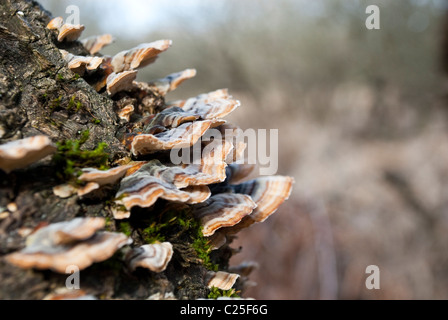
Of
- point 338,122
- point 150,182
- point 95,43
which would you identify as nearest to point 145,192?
point 150,182

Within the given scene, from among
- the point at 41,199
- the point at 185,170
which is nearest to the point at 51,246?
the point at 41,199

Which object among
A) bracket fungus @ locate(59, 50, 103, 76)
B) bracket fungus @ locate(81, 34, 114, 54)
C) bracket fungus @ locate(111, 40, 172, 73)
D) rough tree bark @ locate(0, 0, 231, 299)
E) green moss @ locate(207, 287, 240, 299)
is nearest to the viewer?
rough tree bark @ locate(0, 0, 231, 299)

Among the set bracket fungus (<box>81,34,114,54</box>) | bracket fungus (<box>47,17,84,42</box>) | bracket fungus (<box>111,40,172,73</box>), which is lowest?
bracket fungus (<box>111,40,172,73</box>)

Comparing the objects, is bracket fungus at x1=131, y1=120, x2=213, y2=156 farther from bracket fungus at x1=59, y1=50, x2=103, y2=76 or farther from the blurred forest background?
the blurred forest background

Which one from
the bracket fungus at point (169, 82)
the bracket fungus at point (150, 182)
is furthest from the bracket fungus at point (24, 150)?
the bracket fungus at point (169, 82)

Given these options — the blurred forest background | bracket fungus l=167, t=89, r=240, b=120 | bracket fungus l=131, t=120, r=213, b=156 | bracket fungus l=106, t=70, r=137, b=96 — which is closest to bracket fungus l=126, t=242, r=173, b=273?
bracket fungus l=131, t=120, r=213, b=156

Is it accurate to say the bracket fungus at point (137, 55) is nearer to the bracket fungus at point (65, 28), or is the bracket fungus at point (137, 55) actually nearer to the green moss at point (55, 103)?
the bracket fungus at point (65, 28)
